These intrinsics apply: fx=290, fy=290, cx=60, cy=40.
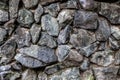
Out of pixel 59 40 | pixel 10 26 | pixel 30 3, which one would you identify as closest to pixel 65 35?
pixel 59 40

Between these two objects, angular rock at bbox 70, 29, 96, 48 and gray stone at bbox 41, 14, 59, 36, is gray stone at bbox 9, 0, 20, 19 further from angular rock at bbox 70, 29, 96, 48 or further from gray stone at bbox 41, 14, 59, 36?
angular rock at bbox 70, 29, 96, 48

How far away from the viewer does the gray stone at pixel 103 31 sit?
205 cm

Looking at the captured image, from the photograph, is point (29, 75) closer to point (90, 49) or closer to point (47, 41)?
point (47, 41)

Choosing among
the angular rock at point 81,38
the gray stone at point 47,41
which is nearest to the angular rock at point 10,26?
the gray stone at point 47,41

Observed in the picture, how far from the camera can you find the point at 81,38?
2.08 metres

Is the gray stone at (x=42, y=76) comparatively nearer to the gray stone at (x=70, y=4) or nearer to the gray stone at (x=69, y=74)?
the gray stone at (x=69, y=74)

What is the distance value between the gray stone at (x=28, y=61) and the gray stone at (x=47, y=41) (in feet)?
0.46

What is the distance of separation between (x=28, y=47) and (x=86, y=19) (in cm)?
52

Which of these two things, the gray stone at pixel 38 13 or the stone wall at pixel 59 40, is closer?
the stone wall at pixel 59 40

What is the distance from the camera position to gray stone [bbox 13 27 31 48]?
2.26 metres

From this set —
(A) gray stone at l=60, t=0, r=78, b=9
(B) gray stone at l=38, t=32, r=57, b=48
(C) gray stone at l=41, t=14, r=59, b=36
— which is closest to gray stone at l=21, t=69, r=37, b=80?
(B) gray stone at l=38, t=32, r=57, b=48

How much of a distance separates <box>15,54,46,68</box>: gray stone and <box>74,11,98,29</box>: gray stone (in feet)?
1.39

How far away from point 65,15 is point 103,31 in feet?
0.97

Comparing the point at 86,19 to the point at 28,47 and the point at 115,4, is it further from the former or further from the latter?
the point at 28,47
